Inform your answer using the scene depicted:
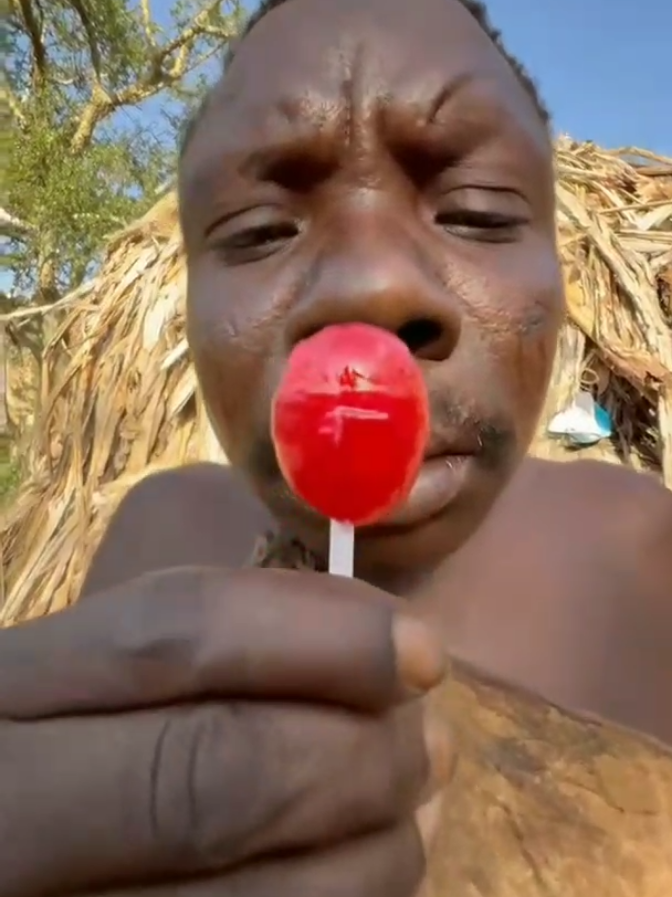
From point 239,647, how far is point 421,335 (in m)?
0.33

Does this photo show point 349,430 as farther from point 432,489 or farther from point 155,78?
point 155,78

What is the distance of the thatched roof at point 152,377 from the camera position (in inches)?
80.4

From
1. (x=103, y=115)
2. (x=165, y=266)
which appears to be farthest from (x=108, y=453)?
(x=103, y=115)

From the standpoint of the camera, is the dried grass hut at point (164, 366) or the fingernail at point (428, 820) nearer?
the fingernail at point (428, 820)

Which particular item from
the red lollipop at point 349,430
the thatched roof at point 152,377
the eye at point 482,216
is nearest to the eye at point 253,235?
the eye at point 482,216

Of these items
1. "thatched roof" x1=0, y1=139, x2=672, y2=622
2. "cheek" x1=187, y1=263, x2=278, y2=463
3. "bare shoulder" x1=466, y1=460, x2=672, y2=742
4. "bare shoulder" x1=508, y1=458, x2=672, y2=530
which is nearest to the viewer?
"cheek" x1=187, y1=263, x2=278, y2=463

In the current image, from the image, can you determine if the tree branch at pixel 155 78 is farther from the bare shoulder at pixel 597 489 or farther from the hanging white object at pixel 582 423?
the bare shoulder at pixel 597 489

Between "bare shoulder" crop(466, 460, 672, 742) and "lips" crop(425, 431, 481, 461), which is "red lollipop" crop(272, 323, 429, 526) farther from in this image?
"bare shoulder" crop(466, 460, 672, 742)

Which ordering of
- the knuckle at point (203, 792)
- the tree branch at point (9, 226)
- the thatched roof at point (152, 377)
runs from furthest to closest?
the thatched roof at point (152, 377) < the tree branch at point (9, 226) < the knuckle at point (203, 792)

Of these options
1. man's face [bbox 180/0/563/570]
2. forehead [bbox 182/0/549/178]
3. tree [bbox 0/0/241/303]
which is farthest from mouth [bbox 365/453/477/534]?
tree [bbox 0/0/241/303]

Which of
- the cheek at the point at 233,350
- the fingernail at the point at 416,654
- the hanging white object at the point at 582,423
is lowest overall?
the fingernail at the point at 416,654

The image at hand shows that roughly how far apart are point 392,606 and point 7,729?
0.19 meters

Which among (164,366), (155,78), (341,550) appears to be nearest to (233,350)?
(341,550)

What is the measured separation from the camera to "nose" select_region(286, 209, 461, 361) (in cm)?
68
